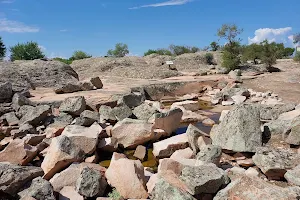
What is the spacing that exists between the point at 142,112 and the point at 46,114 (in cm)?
279

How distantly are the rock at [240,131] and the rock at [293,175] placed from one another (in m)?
1.27

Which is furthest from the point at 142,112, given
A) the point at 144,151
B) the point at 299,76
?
the point at 299,76

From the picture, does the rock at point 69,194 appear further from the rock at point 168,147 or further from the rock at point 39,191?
the rock at point 168,147

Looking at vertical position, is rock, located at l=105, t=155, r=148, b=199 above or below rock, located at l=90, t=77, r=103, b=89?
below

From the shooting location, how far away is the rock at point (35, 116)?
8.18m

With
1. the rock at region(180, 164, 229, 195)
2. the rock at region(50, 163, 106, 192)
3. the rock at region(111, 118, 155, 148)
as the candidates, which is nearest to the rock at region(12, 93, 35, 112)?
the rock at region(111, 118, 155, 148)

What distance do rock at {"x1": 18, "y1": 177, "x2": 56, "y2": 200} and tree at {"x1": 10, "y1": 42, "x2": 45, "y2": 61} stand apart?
30.6 metres

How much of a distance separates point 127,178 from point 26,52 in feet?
104

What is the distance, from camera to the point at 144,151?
6355mm

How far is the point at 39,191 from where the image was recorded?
394 cm

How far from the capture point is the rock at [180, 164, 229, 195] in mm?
3829

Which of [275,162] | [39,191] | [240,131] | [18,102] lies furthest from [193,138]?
[18,102]

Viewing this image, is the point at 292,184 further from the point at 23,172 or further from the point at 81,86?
the point at 81,86

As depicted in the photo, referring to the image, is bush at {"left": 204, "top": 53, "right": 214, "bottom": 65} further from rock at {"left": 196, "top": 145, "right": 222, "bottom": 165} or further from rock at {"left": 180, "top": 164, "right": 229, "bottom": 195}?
rock at {"left": 180, "top": 164, "right": 229, "bottom": 195}
